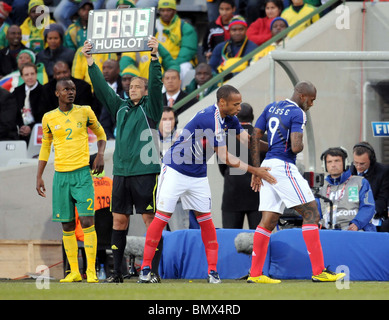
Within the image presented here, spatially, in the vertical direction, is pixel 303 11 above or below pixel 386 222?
above

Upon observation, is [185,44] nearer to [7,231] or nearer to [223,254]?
[7,231]

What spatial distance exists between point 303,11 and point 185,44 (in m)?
2.12

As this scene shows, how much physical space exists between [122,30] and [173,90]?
4242mm

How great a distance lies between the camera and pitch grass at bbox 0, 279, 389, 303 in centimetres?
668

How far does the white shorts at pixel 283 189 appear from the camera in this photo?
28.0ft

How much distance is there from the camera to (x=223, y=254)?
10.0m

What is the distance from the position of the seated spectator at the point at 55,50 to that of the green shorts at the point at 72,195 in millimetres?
6795

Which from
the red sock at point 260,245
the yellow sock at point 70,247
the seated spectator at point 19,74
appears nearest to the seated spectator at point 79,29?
the seated spectator at point 19,74

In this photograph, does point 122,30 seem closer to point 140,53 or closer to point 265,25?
point 265,25

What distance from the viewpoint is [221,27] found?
1552 cm

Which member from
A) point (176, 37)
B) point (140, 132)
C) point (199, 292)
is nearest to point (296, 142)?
point (140, 132)

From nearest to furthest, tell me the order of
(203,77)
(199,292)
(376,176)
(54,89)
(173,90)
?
(199,292)
(376,176)
(173,90)
(203,77)
(54,89)

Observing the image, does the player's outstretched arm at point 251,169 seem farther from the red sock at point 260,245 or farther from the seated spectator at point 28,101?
the seated spectator at point 28,101
